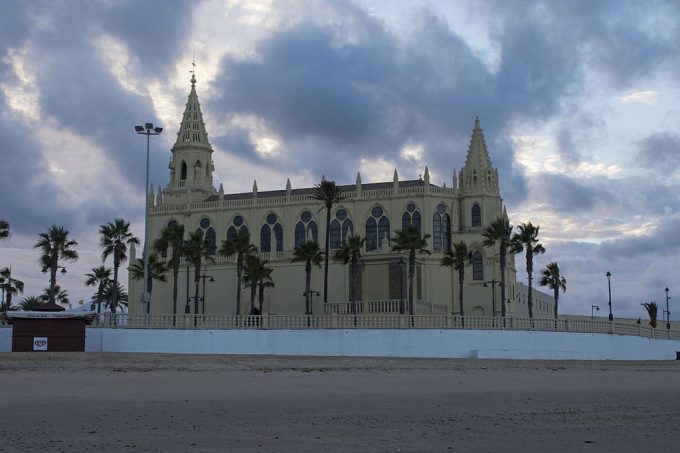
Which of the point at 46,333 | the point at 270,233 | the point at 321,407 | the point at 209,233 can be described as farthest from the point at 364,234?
the point at 321,407

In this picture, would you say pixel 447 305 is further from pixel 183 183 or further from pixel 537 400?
pixel 537 400

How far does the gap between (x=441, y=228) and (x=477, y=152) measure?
703 centimetres

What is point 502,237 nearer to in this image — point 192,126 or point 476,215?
point 476,215

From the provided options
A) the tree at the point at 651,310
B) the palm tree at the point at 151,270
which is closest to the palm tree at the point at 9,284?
the palm tree at the point at 151,270

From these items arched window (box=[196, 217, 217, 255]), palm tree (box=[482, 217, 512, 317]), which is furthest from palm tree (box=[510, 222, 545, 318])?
arched window (box=[196, 217, 217, 255])

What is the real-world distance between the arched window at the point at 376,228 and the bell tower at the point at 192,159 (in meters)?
16.2

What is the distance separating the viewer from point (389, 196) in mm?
75188

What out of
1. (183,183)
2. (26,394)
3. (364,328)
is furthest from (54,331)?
(183,183)

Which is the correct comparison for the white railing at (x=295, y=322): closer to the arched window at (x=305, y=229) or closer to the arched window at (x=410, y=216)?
the arched window at (x=410, y=216)

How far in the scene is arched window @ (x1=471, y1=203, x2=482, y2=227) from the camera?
7438cm

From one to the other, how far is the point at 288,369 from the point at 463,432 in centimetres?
1397

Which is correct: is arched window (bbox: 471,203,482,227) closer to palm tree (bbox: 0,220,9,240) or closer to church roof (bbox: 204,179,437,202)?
church roof (bbox: 204,179,437,202)

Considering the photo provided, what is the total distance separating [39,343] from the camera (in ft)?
133

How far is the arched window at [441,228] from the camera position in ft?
242
